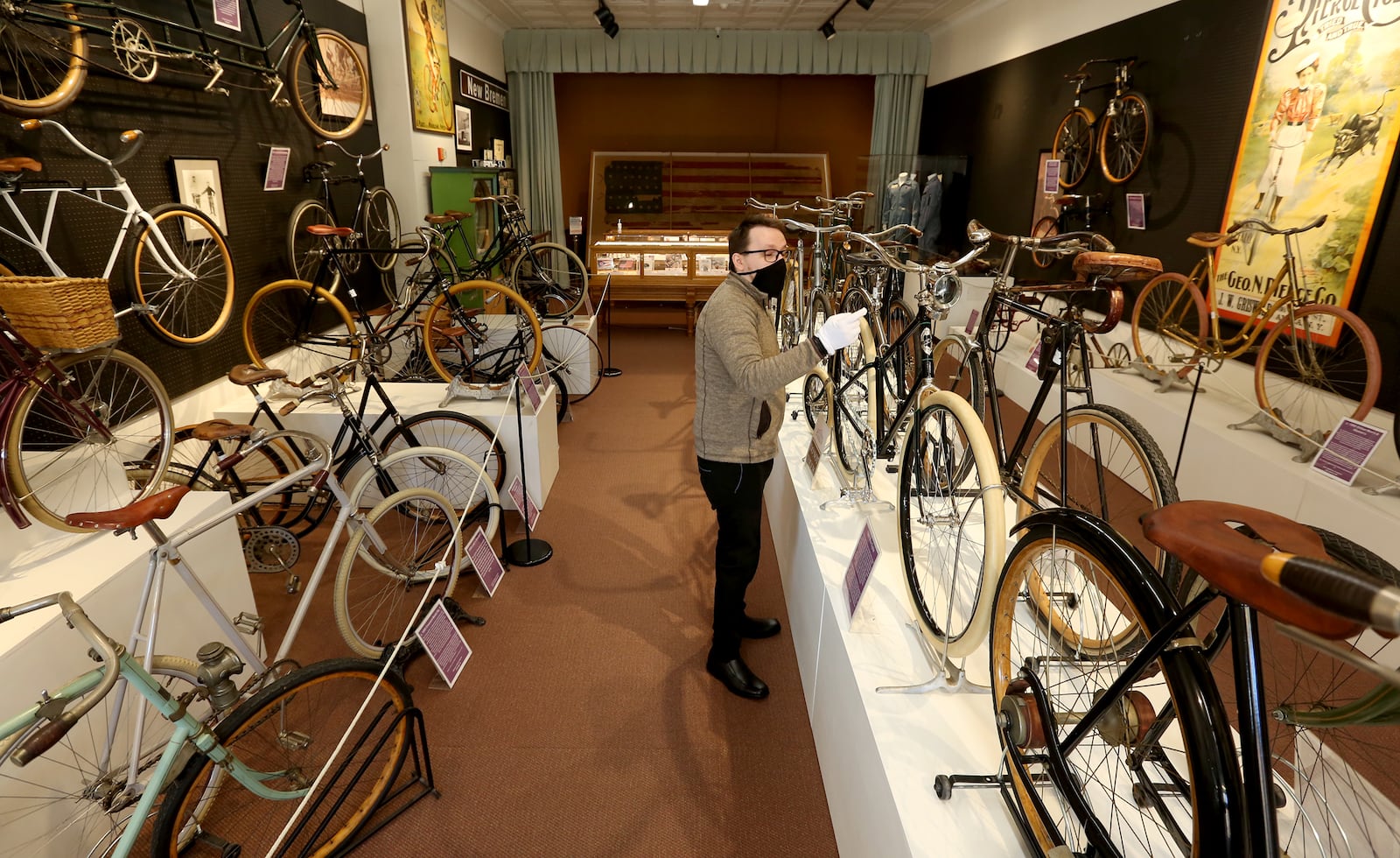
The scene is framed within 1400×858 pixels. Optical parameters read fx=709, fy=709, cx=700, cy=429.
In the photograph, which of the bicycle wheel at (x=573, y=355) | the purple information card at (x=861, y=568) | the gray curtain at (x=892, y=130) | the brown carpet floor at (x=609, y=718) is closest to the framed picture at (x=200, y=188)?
the brown carpet floor at (x=609, y=718)

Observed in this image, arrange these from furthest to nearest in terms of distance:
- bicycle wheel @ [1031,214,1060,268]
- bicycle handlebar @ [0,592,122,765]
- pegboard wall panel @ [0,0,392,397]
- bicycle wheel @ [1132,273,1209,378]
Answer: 1. bicycle wheel @ [1031,214,1060,268]
2. bicycle wheel @ [1132,273,1209,378]
3. pegboard wall panel @ [0,0,392,397]
4. bicycle handlebar @ [0,592,122,765]

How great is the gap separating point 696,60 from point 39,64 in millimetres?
7524

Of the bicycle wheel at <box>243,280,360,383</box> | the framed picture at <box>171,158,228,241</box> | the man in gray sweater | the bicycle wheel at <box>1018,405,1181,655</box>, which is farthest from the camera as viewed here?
the bicycle wheel at <box>243,280,360,383</box>

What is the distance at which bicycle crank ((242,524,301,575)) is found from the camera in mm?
3208

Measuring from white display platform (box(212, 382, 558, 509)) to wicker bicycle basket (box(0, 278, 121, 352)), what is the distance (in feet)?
4.12

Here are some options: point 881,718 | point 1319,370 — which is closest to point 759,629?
point 881,718

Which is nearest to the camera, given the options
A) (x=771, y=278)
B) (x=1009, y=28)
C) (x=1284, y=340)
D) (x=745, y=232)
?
(x=745, y=232)

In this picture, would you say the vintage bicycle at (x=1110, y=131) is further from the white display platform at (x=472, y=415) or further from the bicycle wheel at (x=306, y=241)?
the bicycle wheel at (x=306, y=241)

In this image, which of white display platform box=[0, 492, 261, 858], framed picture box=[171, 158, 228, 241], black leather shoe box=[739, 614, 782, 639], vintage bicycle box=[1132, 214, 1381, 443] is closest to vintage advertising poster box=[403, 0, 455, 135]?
framed picture box=[171, 158, 228, 241]

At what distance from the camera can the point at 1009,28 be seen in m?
7.09

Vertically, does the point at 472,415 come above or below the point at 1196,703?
below

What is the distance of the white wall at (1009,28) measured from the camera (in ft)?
17.8

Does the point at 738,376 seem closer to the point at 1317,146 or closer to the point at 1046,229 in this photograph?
the point at 1317,146

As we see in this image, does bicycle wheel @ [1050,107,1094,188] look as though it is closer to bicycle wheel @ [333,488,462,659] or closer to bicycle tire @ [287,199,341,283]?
bicycle wheel @ [333,488,462,659]
